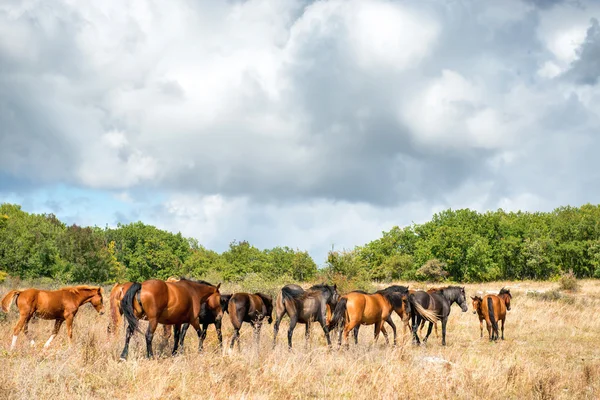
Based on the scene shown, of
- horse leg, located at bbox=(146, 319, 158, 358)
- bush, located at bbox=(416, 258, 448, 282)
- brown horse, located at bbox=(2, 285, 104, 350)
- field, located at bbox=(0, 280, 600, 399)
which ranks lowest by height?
field, located at bbox=(0, 280, 600, 399)

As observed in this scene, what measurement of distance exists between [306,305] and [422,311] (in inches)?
167

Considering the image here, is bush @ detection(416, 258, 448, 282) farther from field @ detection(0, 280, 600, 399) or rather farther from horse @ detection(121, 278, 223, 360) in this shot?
horse @ detection(121, 278, 223, 360)

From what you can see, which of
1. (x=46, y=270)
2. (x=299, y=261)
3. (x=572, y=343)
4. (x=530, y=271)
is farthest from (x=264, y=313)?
(x=530, y=271)

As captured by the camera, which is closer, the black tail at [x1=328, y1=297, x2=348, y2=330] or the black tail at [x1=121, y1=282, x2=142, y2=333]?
the black tail at [x1=121, y1=282, x2=142, y2=333]

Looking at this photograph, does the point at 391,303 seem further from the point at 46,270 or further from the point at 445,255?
the point at 445,255

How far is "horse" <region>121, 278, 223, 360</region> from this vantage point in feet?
30.5

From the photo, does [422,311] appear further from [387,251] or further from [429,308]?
[387,251]

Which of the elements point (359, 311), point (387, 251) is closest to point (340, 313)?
point (359, 311)

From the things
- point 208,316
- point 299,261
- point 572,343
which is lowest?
point 572,343

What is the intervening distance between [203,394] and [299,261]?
36128 mm

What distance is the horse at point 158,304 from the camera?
9289 mm

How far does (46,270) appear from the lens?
178 feet

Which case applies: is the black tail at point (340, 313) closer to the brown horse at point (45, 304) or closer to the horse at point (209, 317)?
the horse at point (209, 317)

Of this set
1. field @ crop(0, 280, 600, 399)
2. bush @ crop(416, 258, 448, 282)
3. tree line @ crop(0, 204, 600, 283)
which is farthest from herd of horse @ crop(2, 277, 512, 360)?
bush @ crop(416, 258, 448, 282)
